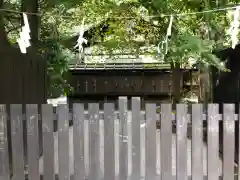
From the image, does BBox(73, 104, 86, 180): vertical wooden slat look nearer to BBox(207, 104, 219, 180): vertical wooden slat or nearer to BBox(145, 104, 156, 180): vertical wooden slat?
BBox(145, 104, 156, 180): vertical wooden slat

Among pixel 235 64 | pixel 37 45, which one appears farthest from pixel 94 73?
pixel 235 64

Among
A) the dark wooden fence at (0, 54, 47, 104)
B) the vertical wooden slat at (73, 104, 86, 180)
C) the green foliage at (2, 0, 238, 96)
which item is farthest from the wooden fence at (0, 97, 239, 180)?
the green foliage at (2, 0, 238, 96)

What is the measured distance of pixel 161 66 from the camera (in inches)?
563

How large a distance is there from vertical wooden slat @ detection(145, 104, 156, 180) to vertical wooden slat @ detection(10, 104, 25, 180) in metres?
1.57

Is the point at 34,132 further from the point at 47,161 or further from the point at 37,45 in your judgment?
the point at 37,45

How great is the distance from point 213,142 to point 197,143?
20 centimetres

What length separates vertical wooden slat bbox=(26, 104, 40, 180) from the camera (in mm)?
3543

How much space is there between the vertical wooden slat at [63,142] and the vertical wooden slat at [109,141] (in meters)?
0.48

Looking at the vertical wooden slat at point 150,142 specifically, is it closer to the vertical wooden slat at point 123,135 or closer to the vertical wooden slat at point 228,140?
the vertical wooden slat at point 123,135

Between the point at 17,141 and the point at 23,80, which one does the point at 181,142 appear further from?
the point at 23,80

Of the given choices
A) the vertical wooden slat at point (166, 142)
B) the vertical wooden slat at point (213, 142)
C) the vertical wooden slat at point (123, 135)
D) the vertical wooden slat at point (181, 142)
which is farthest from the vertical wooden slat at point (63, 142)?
the vertical wooden slat at point (213, 142)

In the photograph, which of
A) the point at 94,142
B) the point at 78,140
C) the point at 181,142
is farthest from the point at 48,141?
the point at 181,142

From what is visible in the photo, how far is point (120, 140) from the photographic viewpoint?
3.63 m

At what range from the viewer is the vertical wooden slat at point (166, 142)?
3.54 m
